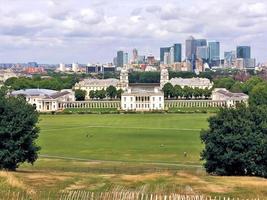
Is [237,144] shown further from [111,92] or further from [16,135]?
[111,92]

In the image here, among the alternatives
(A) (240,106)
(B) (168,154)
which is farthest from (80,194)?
(B) (168,154)

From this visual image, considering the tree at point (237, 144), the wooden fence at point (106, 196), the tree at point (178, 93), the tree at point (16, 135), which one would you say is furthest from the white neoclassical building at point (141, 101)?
the wooden fence at point (106, 196)

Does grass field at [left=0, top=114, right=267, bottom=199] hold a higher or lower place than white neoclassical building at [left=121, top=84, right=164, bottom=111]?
lower

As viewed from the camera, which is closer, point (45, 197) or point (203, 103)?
point (45, 197)

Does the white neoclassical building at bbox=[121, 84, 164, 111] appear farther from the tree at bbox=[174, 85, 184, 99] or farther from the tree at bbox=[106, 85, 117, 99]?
the tree at bbox=[174, 85, 184, 99]

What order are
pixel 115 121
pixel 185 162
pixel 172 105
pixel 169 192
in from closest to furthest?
pixel 169 192, pixel 185 162, pixel 115 121, pixel 172 105

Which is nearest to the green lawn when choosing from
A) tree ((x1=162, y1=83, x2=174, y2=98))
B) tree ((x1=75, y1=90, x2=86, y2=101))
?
tree ((x1=75, y1=90, x2=86, y2=101))

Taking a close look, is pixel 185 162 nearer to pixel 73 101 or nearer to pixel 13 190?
pixel 13 190
